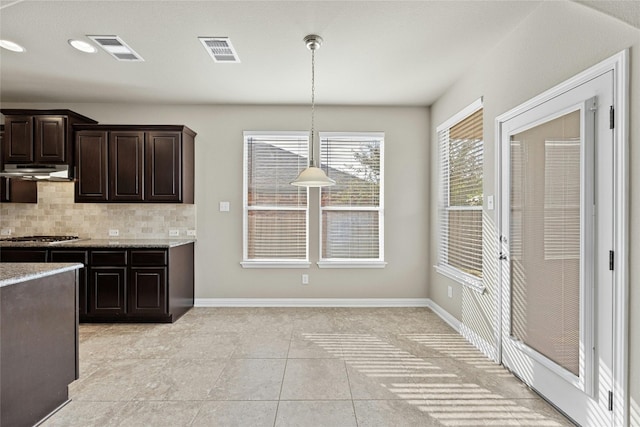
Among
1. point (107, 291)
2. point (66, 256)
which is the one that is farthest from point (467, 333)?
point (66, 256)

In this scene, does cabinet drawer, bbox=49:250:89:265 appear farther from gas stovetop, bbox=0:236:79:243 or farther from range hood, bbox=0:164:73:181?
range hood, bbox=0:164:73:181

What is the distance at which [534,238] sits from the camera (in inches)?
97.3

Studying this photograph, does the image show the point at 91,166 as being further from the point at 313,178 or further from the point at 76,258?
the point at 313,178

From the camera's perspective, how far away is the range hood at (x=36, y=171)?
4129 millimetres

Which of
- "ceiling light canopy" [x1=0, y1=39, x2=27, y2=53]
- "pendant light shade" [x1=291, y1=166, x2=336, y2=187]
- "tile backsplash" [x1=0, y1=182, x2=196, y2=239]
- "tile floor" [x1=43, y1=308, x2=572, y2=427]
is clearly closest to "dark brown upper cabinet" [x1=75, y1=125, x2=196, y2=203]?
"tile backsplash" [x1=0, y1=182, x2=196, y2=239]

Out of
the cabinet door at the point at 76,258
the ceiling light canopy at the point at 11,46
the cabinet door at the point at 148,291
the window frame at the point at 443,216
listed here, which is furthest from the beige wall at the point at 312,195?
the ceiling light canopy at the point at 11,46

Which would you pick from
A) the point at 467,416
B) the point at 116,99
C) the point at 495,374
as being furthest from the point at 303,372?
the point at 116,99

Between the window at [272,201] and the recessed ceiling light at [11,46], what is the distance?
2375 mm

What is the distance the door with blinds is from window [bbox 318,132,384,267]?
202 centimetres

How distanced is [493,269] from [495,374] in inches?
33.7

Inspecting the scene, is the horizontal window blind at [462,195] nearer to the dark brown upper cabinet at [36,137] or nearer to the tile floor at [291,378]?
the tile floor at [291,378]

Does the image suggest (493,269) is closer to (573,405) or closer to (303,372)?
(573,405)

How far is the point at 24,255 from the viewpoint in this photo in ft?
12.8

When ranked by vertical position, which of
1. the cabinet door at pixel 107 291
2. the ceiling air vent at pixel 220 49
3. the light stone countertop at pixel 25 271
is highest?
the ceiling air vent at pixel 220 49
